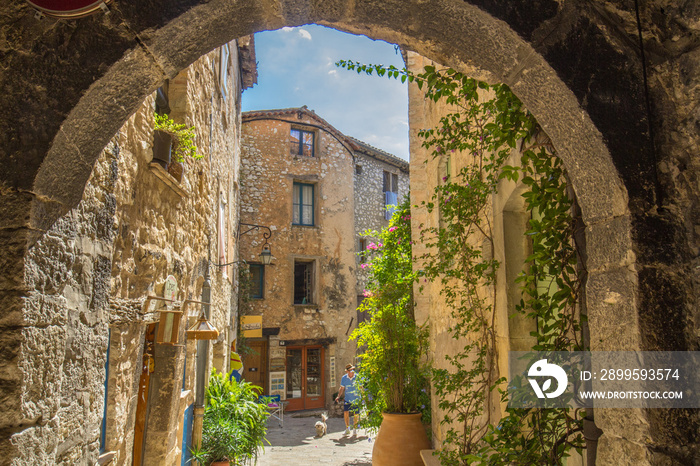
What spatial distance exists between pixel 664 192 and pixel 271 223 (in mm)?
13449

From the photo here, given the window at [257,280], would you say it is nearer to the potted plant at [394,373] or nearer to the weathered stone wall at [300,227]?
the weathered stone wall at [300,227]

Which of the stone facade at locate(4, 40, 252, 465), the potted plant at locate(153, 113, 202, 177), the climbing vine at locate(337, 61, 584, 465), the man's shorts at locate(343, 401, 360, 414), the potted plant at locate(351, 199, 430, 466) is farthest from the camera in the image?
the man's shorts at locate(343, 401, 360, 414)

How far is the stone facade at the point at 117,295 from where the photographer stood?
1555 millimetres

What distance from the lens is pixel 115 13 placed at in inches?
57.6

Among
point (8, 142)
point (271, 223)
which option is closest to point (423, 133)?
point (8, 142)

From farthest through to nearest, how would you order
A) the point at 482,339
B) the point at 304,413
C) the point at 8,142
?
the point at 304,413, the point at 482,339, the point at 8,142

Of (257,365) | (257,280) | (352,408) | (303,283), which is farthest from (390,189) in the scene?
(352,408)

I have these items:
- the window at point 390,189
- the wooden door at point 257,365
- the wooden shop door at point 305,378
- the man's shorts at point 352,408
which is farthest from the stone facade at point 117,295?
the window at point 390,189

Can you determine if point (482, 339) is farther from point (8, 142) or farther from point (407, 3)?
point (8, 142)

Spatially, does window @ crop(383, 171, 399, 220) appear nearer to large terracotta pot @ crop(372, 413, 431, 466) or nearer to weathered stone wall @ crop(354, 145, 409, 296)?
weathered stone wall @ crop(354, 145, 409, 296)

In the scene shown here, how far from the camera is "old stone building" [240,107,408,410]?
14.1 metres

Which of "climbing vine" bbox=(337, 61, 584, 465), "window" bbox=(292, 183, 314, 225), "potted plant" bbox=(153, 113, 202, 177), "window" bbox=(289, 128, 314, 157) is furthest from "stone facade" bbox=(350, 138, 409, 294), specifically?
"potted plant" bbox=(153, 113, 202, 177)

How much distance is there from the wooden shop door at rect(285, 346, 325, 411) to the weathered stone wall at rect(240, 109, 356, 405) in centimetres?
31

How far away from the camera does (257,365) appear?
1409 cm
